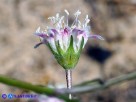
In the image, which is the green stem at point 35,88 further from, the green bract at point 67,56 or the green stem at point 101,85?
the green bract at point 67,56

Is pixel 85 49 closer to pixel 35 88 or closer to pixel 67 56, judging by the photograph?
pixel 67 56

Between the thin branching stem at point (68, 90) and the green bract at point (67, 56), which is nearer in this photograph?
the thin branching stem at point (68, 90)

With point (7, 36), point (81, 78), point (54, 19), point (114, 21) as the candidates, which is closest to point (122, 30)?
point (114, 21)

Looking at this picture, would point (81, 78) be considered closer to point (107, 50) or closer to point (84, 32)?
point (107, 50)

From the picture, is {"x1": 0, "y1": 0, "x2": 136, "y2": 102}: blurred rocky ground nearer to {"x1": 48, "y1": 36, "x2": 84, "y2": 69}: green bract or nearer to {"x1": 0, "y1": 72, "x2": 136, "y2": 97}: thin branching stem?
{"x1": 48, "y1": 36, "x2": 84, "y2": 69}: green bract

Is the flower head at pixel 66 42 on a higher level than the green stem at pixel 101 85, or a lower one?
higher

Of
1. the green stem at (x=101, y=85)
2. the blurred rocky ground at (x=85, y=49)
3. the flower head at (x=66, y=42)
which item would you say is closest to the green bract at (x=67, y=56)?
the flower head at (x=66, y=42)

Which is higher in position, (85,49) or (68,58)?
(68,58)

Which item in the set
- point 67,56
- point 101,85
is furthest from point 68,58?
point 101,85

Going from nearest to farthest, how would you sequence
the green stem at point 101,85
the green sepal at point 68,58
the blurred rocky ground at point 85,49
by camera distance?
the green stem at point 101,85
the green sepal at point 68,58
the blurred rocky ground at point 85,49
